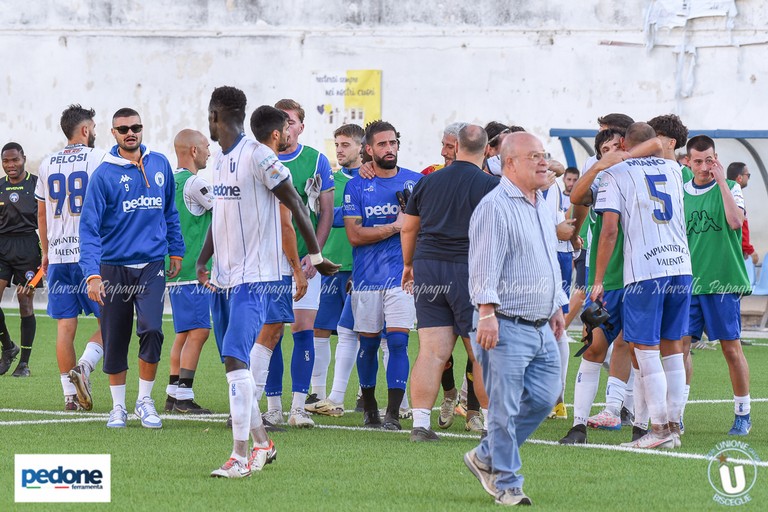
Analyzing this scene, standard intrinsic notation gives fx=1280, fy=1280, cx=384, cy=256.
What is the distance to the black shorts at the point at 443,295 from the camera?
8445 mm

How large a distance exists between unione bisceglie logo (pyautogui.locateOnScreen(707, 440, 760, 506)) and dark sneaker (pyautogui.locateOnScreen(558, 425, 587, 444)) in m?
0.87

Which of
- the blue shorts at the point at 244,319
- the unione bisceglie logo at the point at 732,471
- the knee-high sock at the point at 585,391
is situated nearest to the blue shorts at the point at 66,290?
the blue shorts at the point at 244,319

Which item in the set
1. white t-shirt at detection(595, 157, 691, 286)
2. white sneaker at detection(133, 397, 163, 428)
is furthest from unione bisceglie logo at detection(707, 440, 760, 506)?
white sneaker at detection(133, 397, 163, 428)

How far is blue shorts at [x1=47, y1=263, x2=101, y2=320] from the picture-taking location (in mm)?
10555

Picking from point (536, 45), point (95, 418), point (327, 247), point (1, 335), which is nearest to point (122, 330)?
point (95, 418)

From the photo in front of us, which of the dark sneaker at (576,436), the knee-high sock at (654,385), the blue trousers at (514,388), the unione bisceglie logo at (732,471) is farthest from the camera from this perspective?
the dark sneaker at (576,436)

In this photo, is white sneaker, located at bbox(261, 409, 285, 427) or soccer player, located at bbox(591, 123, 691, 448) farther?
white sneaker, located at bbox(261, 409, 285, 427)

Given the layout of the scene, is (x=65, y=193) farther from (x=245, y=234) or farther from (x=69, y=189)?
(x=245, y=234)

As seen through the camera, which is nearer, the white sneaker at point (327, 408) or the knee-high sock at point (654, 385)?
the knee-high sock at point (654, 385)

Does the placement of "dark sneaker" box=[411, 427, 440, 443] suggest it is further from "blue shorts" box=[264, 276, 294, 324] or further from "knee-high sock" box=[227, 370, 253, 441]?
"knee-high sock" box=[227, 370, 253, 441]

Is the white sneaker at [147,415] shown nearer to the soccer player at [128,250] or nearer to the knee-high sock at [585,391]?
the soccer player at [128,250]

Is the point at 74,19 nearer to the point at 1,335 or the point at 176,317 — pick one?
the point at 1,335

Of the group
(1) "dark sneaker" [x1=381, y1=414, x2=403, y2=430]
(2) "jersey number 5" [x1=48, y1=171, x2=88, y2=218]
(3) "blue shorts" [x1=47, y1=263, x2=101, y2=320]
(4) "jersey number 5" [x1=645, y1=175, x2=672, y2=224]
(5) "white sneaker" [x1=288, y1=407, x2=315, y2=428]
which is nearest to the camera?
(4) "jersey number 5" [x1=645, y1=175, x2=672, y2=224]

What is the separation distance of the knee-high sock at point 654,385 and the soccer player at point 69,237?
170 inches
